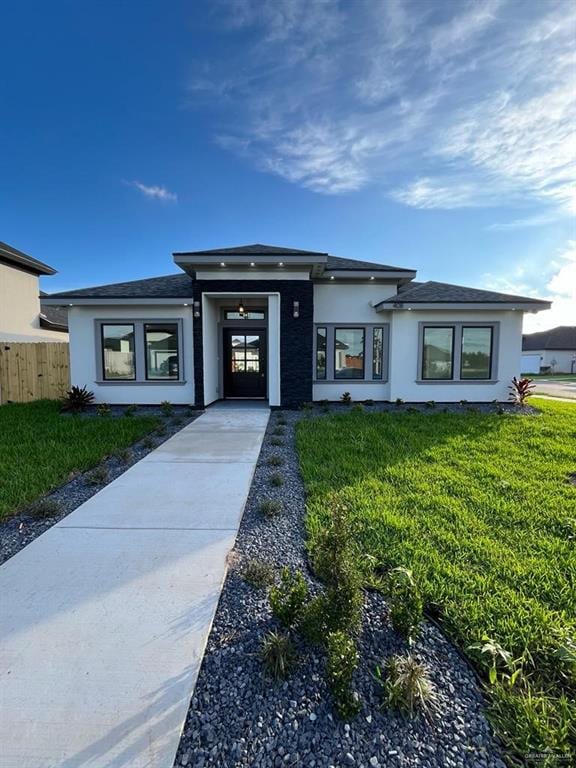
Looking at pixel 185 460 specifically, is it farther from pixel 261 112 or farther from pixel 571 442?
pixel 261 112

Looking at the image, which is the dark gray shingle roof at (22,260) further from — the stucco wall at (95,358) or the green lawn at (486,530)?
the green lawn at (486,530)

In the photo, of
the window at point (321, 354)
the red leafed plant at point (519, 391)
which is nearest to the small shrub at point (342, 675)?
the window at point (321, 354)

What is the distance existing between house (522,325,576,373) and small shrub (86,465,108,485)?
1862 inches

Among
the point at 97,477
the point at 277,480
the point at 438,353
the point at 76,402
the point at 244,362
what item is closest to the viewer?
the point at 277,480

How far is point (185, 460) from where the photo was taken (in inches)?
222

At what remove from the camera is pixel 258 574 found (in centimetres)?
268

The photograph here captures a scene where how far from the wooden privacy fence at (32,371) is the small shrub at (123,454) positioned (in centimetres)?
772

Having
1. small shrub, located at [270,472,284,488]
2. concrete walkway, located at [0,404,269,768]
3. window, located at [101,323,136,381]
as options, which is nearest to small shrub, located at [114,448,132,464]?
concrete walkway, located at [0,404,269,768]

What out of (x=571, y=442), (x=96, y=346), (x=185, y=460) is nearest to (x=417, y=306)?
(x=571, y=442)

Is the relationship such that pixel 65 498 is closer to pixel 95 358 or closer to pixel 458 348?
pixel 95 358

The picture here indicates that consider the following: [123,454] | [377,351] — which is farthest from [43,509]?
[377,351]

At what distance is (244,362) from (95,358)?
4.57 m

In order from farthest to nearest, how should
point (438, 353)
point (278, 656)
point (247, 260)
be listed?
1. point (438, 353)
2. point (247, 260)
3. point (278, 656)

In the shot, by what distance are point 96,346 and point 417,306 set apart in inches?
383
